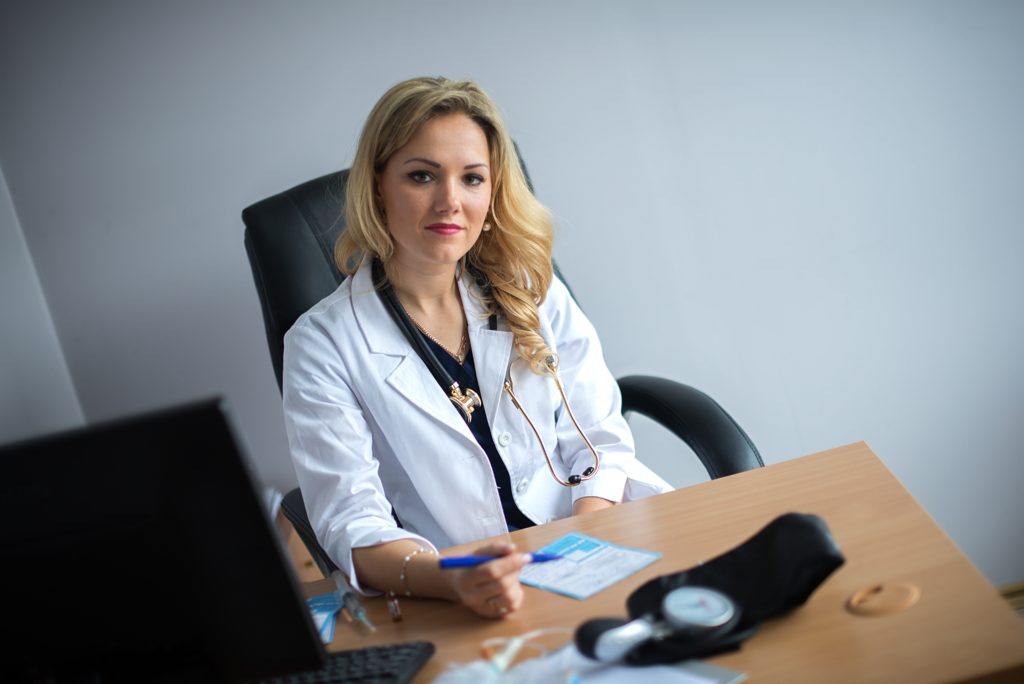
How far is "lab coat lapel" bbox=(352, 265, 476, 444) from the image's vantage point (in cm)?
170

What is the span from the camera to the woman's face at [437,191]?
175 cm

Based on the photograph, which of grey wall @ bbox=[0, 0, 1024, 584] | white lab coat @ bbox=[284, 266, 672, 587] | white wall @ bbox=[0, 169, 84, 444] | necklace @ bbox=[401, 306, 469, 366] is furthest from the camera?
grey wall @ bbox=[0, 0, 1024, 584]

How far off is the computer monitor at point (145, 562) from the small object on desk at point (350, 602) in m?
0.33

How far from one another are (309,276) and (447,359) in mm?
339

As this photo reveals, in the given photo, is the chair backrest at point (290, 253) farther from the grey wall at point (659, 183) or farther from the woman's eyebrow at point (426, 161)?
the grey wall at point (659, 183)

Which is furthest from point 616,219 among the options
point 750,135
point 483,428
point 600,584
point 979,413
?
point 600,584

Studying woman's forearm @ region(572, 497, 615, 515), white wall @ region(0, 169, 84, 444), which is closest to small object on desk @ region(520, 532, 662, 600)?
woman's forearm @ region(572, 497, 615, 515)

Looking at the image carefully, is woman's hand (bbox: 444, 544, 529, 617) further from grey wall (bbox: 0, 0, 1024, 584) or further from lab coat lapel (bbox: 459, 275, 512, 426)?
grey wall (bbox: 0, 0, 1024, 584)

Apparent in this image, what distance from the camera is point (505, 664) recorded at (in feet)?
3.40

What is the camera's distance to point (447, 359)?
1.82 m

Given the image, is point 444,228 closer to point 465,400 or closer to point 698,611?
point 465,400

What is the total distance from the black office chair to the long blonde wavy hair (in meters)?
0.07

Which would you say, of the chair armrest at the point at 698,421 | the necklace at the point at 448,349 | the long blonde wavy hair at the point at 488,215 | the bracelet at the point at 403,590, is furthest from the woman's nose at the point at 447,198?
the bracelet at the point at 403,590

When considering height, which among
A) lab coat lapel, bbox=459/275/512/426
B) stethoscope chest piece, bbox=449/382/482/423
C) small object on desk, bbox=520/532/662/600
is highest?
lab coat lapel, bbox=459/275/512/426
